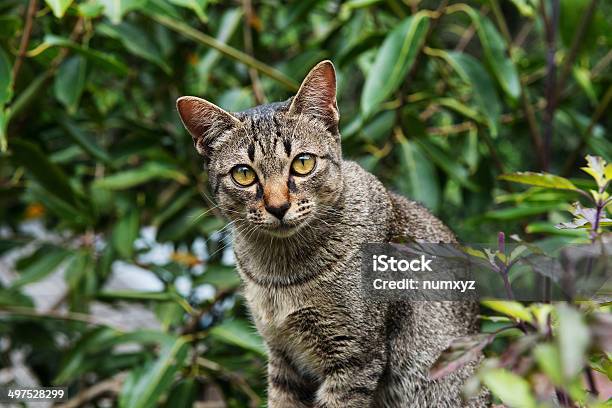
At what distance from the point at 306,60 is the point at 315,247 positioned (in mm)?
1584

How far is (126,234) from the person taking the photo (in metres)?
3.38

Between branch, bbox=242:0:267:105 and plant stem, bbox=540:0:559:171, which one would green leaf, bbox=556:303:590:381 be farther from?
branch, bbox=242:0:267:105

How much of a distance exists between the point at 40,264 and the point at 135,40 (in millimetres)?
1146

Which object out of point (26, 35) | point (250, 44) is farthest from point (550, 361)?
point (250, 44)

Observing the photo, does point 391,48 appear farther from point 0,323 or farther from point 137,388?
point 0,323

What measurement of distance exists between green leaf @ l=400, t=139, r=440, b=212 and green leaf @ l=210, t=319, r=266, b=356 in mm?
934

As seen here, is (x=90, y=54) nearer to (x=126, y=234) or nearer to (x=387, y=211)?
(x=126, y=234)

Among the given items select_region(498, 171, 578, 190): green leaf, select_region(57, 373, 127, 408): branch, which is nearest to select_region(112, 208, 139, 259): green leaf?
select_region(57, 373, 127, 408): branch

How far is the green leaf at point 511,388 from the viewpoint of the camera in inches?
33.5

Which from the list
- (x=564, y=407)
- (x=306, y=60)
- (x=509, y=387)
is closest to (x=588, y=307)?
(x=564, y=407)

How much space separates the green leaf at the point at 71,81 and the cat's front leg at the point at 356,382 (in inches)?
62.8

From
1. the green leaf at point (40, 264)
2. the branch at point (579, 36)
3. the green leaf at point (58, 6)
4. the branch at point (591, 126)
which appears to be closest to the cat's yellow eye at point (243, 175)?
the green leaf at point (58, 6)

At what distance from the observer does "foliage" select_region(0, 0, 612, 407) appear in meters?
2.89

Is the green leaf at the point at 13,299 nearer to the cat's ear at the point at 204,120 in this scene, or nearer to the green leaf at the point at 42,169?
the green leaf at the point at 42,169
